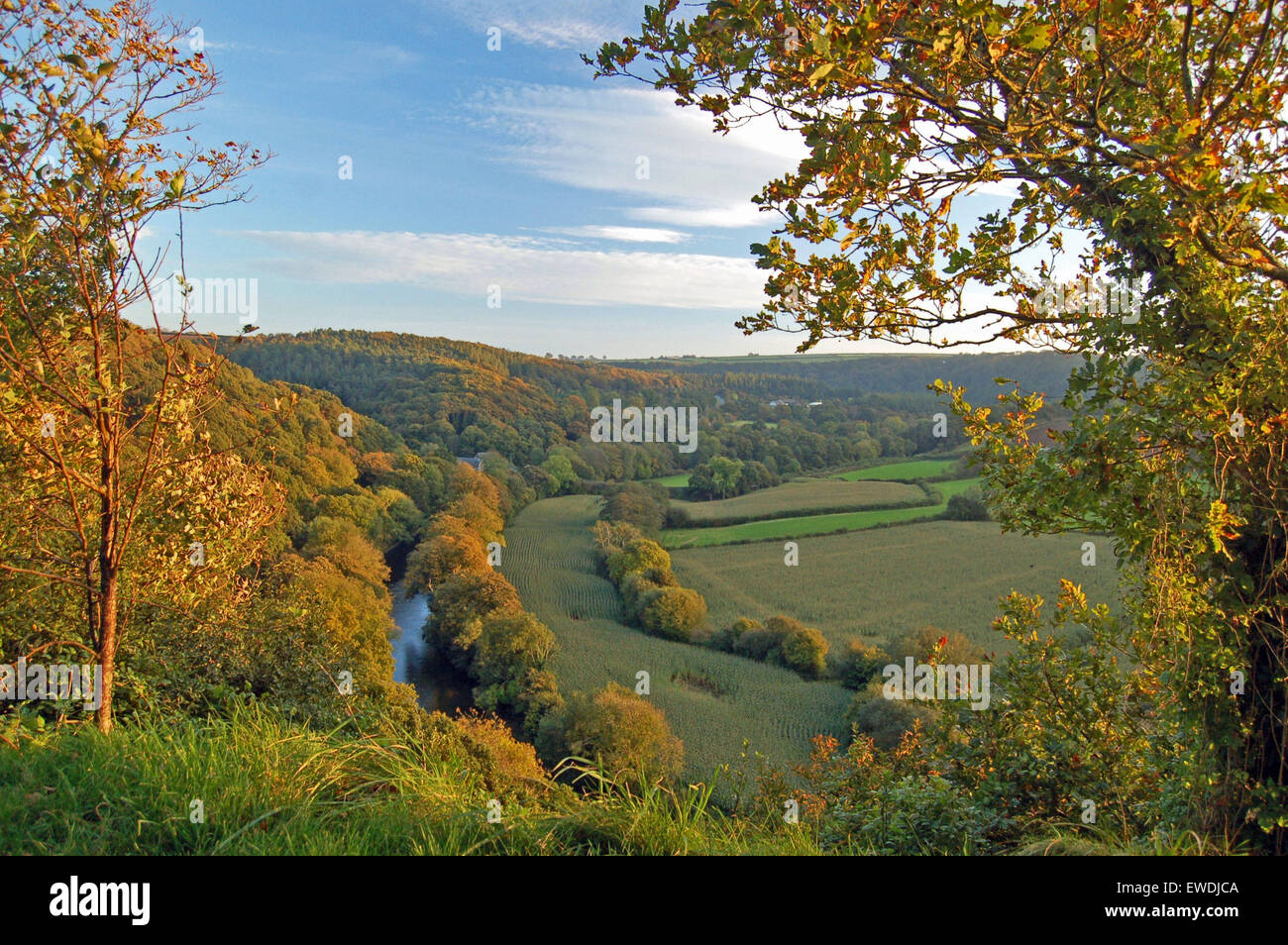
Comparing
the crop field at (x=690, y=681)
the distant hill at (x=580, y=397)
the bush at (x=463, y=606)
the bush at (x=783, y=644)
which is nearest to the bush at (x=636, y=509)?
the crop field at (x=690, y=681)

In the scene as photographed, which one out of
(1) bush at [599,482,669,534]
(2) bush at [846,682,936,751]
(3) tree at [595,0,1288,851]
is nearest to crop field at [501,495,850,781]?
(2) bush at [846,682,936,751]

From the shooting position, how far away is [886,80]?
3.73 meters

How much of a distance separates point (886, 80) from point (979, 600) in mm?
40584

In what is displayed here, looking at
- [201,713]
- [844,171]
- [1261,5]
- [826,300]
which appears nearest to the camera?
[1261,5]

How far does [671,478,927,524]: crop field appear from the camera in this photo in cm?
6038

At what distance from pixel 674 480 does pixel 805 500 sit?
17.6m

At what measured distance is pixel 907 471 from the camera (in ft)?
233

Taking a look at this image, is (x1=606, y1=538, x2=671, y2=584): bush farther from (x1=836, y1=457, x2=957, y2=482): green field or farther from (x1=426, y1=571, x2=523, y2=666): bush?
(x1=836, y1=457, x2=957, y2=482): green field

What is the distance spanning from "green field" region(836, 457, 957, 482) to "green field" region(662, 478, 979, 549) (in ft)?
28.6

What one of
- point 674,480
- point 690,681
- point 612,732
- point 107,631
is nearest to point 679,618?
point 690,681
